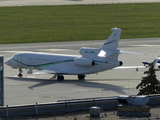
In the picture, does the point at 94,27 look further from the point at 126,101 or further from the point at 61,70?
the point at 126,101

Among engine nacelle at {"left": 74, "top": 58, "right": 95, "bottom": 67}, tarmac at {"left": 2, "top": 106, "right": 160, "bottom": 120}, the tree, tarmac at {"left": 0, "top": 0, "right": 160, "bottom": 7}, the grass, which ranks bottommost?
tarmac at {"left": 2, "top": 106, "right": 160, "bottom": 120}

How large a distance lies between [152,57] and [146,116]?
60329 mm

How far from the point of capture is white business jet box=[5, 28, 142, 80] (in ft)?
212

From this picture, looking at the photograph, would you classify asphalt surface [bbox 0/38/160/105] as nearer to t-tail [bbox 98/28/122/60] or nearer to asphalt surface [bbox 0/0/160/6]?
t-tail [bbox 98/28/122/60]

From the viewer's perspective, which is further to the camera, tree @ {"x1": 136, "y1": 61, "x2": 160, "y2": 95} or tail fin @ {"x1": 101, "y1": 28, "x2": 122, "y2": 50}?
tail fin @ {"x1": 101, "y1": 28, "x2": 122, "y2": 50}

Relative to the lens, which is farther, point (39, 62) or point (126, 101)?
point (39, 62)

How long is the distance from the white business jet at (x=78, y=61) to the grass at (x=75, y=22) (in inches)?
1722

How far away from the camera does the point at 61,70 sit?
6856cm

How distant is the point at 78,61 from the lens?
67.1 metres

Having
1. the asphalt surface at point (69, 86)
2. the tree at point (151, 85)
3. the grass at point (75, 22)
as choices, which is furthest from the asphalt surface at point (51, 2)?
the tree at point (151, 85)

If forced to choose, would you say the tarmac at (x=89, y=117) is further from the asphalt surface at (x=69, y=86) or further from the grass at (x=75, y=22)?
the grass at (x=75, y=22)

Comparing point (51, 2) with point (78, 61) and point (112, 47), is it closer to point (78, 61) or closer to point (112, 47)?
point (78, 61)

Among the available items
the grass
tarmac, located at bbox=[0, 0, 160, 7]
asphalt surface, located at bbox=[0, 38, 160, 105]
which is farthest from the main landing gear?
tarmac, located at bbox=[0, 0, 160, 7]

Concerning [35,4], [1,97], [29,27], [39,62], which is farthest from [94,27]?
[1,97]
